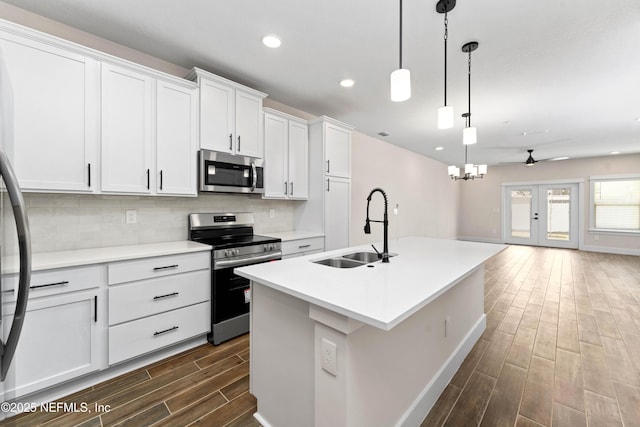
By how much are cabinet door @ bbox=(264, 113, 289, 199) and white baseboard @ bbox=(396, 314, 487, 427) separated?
2.41 m

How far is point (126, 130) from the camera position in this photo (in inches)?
87.2

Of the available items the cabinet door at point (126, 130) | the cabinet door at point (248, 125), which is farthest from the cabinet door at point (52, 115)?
the cabinet door at point (248, 125)

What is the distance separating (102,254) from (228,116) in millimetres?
1677

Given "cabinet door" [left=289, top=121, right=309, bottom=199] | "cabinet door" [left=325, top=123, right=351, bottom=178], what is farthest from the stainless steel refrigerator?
"cabinet door" [left=325, top=123, right=351, bottom=178]

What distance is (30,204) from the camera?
2.00 m

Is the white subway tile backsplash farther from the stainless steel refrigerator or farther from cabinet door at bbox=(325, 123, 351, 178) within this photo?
cabinet door at bbox=(325, 123, 351, 178)

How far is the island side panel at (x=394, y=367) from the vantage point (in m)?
1.12

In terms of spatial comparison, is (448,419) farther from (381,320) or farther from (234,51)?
(234,51)

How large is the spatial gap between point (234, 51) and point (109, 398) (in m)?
2.89

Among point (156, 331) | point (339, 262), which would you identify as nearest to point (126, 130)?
point (156, 331)

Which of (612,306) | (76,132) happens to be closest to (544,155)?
(612,306)

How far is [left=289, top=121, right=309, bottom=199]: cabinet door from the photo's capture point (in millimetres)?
3496

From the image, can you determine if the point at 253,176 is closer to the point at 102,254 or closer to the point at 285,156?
the point at 285,156

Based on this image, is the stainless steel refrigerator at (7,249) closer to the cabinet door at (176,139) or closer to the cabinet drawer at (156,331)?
the cabinet drawer at (156,331)
